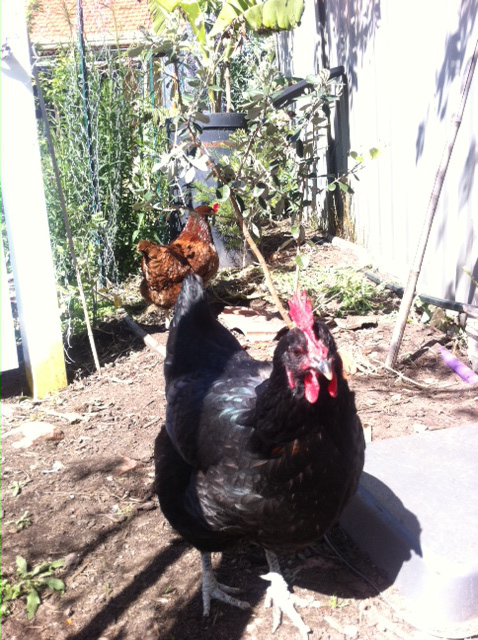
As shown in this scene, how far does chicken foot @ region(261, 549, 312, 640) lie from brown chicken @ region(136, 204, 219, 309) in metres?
2.89

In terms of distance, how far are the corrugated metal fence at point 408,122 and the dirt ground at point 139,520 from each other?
743 mm

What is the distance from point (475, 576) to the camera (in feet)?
6.85

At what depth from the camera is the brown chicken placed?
5133mm

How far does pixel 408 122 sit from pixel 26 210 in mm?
3302

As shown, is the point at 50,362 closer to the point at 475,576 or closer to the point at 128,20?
the point at 475,576

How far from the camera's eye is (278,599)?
7.70 feet

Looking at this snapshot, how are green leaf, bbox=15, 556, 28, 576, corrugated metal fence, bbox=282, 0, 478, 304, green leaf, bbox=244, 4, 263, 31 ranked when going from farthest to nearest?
green leaf, bbox=244, 4, 263, 31 → corrugated metal fence, bbox=282, 0, 478, 304 → green leaf, bbox=15, 556, 28, 576

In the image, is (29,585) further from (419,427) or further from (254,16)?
(254,16)

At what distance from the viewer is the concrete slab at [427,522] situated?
2.12 m

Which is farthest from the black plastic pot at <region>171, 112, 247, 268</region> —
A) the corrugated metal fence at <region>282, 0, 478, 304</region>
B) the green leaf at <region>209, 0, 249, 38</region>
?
the corrugated metal fence at <region>282, 0, 478, 304</region>

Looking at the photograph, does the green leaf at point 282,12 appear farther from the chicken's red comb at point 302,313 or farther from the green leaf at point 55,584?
the green leaf at point 55,584

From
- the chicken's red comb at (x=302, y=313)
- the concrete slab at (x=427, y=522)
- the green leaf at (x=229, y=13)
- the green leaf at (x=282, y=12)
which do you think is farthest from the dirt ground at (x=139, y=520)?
the green leaf at (x=229, y=13)

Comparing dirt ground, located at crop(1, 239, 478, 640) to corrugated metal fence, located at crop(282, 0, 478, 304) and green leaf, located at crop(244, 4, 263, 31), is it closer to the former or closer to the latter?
corrugated metal fence, located at crop(282, 0, 478, 304)

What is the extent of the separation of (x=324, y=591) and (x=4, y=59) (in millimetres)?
3536
